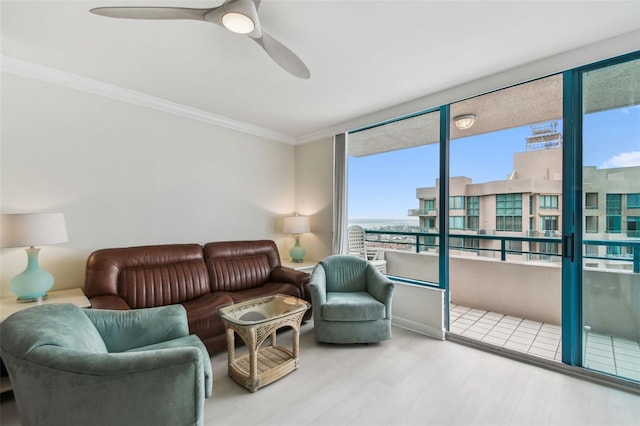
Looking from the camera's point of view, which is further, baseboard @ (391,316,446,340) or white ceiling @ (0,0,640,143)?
baseboard @ (391,316,446,340)

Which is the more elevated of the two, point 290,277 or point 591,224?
point 591,224

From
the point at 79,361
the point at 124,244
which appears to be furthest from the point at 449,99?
the point at 124,244

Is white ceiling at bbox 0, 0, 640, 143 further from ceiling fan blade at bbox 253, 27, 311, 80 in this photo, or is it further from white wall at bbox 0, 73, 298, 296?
white wall at bbox 0, 73, 298, 296

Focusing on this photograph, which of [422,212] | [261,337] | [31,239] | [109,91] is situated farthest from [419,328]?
[109,91]

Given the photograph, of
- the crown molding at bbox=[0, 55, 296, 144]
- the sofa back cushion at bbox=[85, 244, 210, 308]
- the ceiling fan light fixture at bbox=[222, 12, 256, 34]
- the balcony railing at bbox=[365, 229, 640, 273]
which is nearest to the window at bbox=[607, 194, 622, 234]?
the balcony railing at bbox=[365, 229, 640, 273]

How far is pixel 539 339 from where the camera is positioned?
2.84 meters

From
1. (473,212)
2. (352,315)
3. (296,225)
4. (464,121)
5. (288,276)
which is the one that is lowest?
(352,315)

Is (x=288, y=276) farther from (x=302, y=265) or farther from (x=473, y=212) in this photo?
(x=473, y=212)

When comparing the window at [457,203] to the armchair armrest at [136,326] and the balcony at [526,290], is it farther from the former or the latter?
the armchair armrest at [136,326]

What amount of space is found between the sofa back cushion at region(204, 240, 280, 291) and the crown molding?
1615 millimetres

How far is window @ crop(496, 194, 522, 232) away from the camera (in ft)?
12.0

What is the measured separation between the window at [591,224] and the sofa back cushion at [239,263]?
10.4ft

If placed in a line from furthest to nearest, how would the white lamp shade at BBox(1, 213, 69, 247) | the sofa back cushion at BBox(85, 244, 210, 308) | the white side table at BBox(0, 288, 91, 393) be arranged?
1. the sofa back cushion at BBox(85, 244, 210, 308)
2. the white lamp shade at BBox(1, 213, 69, 247)
3. the white side table at BBox(0, 288, 91, 393)

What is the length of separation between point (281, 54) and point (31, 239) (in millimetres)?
2292
